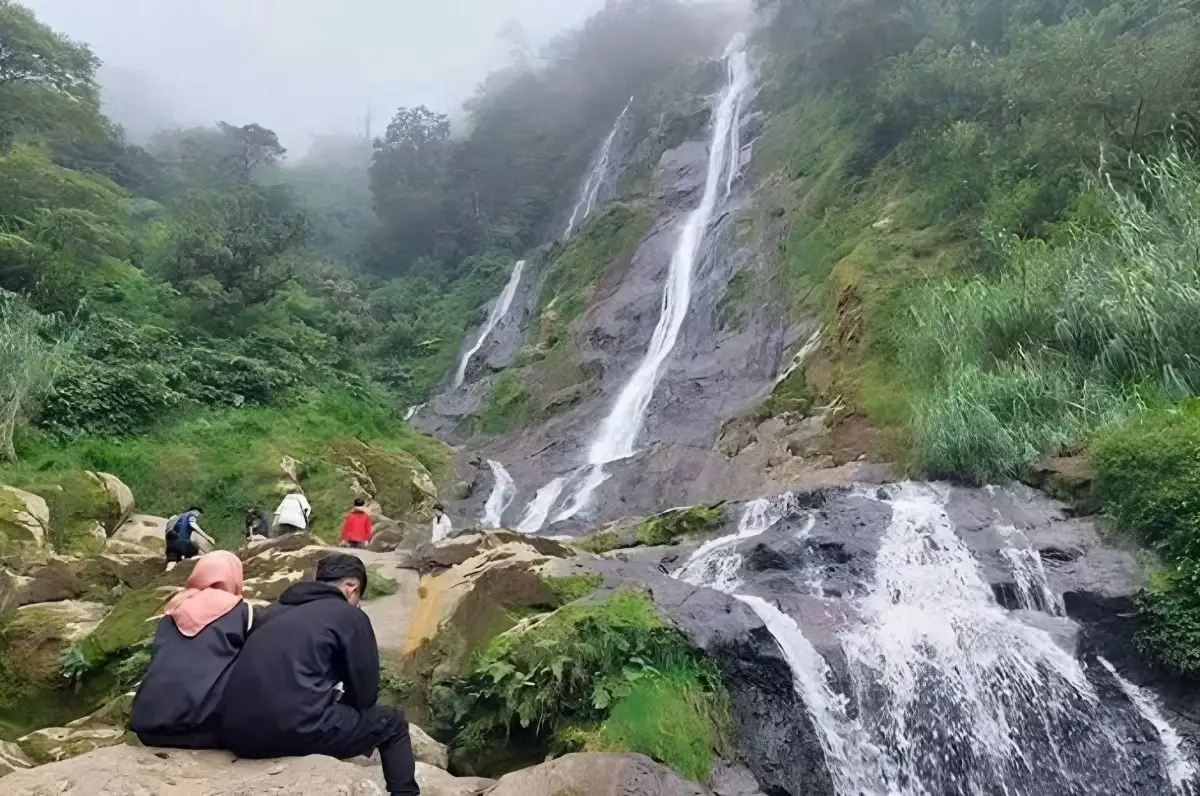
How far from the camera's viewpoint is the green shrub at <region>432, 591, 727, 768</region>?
586cm

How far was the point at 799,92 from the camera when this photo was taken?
104ft

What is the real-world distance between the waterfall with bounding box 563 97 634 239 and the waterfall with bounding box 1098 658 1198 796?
1350 inches

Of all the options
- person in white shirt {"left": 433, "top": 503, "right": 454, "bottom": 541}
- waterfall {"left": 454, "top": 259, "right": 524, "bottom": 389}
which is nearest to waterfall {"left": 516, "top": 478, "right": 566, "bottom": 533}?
person in white shirt {"left": 433, "top": 503, "right": 454, "bottom": 541}

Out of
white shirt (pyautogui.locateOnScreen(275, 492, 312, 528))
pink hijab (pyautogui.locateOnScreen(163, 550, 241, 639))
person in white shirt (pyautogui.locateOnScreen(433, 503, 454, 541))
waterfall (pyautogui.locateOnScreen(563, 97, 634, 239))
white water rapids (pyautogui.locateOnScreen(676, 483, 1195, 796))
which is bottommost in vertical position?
person in white shirt (pyautogui.locateOnScreen(433, 503, 454, 541))

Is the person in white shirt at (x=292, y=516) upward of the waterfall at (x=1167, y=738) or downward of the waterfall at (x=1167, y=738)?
downward

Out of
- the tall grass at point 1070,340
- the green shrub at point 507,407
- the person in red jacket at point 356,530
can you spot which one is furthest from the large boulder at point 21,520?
the green shrub at point 507,407

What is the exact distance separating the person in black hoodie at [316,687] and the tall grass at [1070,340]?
28.1 ft

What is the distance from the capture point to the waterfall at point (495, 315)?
105 feet

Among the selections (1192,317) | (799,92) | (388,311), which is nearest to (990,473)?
(1192,317)

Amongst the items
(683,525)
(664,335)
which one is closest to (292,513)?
(683,525)

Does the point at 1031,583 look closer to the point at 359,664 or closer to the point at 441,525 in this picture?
the point at 359,664

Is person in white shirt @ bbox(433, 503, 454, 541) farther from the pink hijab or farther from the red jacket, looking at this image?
the pink hijab

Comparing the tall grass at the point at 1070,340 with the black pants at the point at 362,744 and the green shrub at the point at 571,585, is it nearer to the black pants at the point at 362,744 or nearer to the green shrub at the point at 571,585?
the green shrub at the point at 571,585

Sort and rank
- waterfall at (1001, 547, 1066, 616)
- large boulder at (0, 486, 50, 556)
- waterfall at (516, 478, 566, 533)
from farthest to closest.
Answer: waterfall at (516, 478, 566, 533)
large boulder at (0, 486, 50, 556)
waterfall at (1001, 547, 1066, 616)
